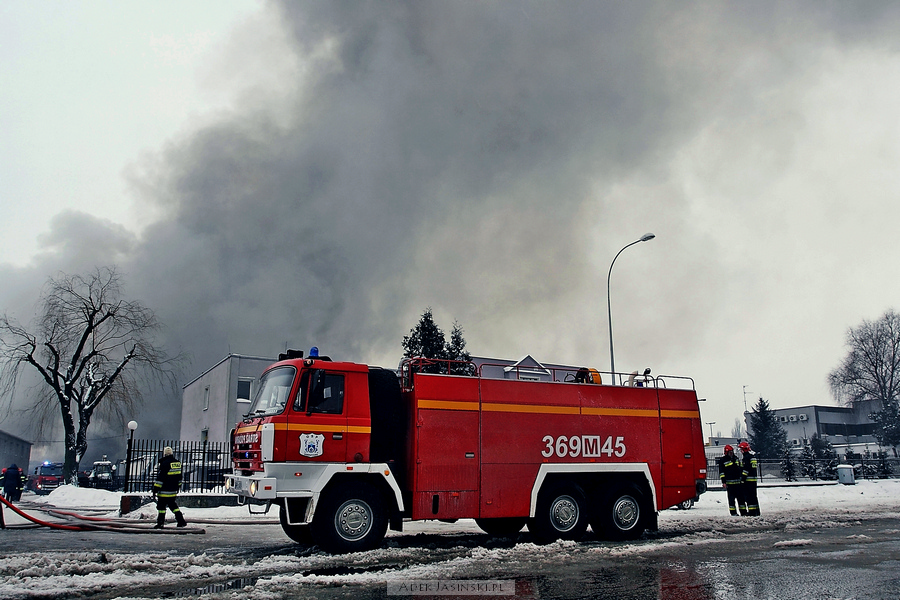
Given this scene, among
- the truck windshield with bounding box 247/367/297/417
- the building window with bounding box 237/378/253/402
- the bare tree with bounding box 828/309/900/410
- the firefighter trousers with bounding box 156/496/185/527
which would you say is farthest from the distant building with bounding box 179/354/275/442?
the bare tree with bounding box 828/309/900/410

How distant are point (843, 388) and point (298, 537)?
62269 millimetres

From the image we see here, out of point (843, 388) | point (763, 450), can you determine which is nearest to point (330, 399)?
point (763, 450)

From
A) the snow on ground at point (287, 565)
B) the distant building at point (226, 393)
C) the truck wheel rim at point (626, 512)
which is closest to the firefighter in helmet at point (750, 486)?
the snow on ground at point (287, 565)

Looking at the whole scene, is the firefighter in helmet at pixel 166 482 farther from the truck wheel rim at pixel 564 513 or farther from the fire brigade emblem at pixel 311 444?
the truck wheel rim at pixel 564 513

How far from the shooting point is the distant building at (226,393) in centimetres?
3778

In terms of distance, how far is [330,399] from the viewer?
32.3 feet

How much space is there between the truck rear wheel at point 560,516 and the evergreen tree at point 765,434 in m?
43.9

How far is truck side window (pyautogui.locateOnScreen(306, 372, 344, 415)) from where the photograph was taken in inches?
378

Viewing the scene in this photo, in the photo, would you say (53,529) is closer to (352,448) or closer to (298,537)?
(298,537)

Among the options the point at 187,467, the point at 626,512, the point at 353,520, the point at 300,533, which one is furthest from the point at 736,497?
the point at 187,467

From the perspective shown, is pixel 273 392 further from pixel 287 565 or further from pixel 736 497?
pixel 736 497

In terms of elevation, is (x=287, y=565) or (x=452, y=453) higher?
(x=452, y=453)

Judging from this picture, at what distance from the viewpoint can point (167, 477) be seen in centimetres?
1258

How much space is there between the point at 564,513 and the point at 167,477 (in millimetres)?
7644
